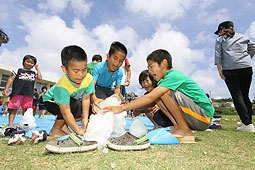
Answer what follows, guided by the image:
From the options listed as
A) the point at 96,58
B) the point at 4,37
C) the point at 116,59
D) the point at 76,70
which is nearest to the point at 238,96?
the point at 116,59

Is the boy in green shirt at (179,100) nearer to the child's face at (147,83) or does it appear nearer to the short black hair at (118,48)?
the short black hair at (118,48)

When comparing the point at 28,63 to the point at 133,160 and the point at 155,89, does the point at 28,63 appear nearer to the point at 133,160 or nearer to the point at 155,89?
the point at 155,89

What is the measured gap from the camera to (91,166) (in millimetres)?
1223

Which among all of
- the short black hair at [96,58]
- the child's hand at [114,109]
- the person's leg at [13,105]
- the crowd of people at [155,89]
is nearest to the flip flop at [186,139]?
the crowd of people at [155,89]

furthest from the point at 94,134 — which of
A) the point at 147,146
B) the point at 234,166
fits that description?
the point at 234,166

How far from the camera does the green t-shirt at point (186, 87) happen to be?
97.0 inches

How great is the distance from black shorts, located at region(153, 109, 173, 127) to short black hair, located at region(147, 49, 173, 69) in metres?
1.08

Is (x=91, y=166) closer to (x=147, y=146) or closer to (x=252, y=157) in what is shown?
(x=147, y=146)

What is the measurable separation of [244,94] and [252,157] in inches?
106

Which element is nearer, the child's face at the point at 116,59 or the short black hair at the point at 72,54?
the short black hair at the point at 72,54

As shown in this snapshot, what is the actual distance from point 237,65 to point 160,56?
2173 mm

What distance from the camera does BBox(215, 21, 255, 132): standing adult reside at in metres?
3.57

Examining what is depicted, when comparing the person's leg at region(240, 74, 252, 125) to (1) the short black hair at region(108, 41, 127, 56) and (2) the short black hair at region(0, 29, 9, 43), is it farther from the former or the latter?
(2) the short black hair at region(0, 29, 9, 43)

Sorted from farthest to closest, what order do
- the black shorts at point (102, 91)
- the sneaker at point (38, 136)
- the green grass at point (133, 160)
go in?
the black shorts at point (102, 91) → the sneaker at point (38, 136) → the green grass at point (133, 160)
